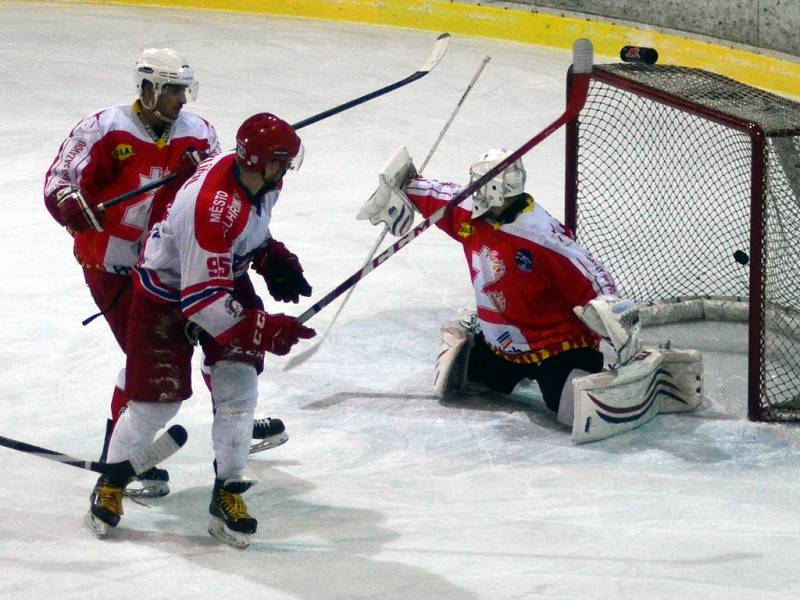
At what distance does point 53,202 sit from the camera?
3705mm

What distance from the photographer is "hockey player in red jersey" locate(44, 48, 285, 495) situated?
3.76 meters

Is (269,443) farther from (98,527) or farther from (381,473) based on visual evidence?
(98,527)

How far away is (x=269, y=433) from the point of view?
4.05 metres

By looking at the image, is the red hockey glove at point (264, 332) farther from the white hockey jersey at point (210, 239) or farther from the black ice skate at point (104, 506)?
the black ice skate at point (104, 506)

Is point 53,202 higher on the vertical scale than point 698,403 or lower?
higher

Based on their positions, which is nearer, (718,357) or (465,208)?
(465,208)

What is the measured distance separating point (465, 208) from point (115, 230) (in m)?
1.05

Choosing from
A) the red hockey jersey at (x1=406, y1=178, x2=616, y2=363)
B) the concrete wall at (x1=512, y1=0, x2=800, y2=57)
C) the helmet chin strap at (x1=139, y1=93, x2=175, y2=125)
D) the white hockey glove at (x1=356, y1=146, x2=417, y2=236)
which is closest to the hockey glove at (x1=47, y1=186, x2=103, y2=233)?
the helmet chin strap at (x1=139, y1=93, x2=175, y2=125)

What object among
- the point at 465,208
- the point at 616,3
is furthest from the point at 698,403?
the point at 616,3

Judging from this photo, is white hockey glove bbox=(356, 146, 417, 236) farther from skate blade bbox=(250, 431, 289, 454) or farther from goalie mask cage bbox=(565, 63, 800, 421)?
skate blade bbox=(250, 431, 289, 454)

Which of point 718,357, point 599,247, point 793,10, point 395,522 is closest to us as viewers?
point 395,522

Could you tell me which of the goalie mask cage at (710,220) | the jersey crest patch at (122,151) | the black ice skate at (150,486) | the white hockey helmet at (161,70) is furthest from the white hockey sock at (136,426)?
the goalie mask cage at (710,220)

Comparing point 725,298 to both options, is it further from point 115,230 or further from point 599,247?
point 115,230

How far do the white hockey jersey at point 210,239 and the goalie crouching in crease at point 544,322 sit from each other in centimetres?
97
